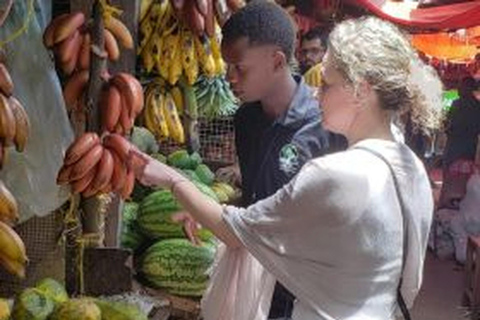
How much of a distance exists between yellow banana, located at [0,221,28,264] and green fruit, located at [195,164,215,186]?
245 cm

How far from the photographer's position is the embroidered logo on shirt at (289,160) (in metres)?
2.58

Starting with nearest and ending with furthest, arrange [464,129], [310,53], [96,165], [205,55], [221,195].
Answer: [96,165]
[205,55]
[221,195]
[310,53]
[464,129]

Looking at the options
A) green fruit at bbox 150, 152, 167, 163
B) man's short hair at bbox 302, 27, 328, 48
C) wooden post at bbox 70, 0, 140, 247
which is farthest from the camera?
man's short hair at bbox 302, 27, 328, 48

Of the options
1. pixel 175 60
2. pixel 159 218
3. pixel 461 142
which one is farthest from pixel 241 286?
pixel 461 142

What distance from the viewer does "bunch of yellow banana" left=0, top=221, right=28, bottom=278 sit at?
1853mm

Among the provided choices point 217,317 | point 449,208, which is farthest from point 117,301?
point 449,208

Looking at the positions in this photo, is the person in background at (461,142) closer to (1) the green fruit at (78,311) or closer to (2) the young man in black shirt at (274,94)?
(2) the young man in black shirt at (274,94)

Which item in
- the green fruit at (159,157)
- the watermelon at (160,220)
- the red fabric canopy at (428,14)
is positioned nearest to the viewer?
the watermelon at (160,220)

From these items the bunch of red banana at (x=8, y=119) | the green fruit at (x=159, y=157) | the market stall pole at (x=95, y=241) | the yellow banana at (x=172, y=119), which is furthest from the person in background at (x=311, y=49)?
the bunch of red banana at (x=8, y=119)

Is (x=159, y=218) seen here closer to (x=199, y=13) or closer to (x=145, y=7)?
(x=145, y=7)

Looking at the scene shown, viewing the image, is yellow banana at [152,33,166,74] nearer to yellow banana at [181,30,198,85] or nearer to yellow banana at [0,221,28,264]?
yellow banana at [181,30,198,85]

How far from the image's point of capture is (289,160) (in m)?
2.59

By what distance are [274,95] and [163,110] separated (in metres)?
0.53

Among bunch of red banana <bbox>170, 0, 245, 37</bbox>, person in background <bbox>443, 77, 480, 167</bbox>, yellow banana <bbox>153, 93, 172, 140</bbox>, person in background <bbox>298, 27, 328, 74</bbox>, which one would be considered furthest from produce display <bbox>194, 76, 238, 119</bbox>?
person in background <bbox>443, 77, 480, 167</bbox>
